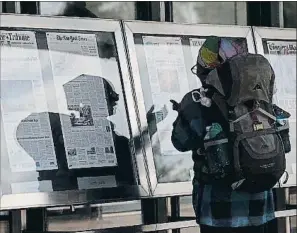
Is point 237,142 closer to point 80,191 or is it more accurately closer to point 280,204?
point 80,191

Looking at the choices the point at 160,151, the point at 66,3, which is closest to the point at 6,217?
the point at 160,151

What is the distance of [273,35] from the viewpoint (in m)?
5.67

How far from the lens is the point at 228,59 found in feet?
13.2

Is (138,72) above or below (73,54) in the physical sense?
below

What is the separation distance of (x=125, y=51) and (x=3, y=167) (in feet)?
3.36

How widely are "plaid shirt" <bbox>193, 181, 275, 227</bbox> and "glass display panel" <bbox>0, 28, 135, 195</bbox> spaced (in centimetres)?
84

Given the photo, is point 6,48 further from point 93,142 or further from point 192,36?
point 192,36

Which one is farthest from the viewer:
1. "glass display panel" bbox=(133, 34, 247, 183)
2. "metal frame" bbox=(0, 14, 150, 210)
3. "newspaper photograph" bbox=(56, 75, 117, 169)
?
"glass display panel" bbox=(133, 34, 247, 183)

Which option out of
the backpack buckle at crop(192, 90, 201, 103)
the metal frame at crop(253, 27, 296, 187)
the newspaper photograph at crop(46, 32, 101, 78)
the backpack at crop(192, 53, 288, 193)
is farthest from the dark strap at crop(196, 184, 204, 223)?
the metal frame at crop(253, 27, 296, 187)

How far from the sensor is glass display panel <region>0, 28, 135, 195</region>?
457 cm

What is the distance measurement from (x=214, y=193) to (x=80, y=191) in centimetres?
91

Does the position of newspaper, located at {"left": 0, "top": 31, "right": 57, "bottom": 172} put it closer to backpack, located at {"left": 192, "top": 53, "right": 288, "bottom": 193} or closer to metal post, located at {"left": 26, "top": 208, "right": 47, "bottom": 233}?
metal post, located at {"left": 26, "top": 208, "right": 47, "bottom": 233}

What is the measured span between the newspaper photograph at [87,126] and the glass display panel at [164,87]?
0.95 ft

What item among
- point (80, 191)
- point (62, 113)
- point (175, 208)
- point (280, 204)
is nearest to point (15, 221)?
point (80, 191)
